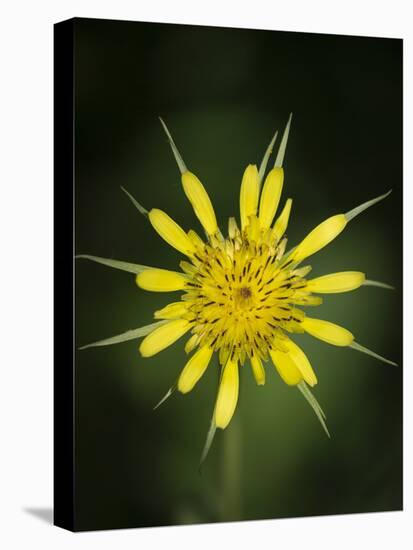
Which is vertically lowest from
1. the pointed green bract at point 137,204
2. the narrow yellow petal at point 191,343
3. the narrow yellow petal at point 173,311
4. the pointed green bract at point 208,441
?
the pointed green bract at point 208,441

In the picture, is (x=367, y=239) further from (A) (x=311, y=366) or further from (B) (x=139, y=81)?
(B) (x=139, y=81)

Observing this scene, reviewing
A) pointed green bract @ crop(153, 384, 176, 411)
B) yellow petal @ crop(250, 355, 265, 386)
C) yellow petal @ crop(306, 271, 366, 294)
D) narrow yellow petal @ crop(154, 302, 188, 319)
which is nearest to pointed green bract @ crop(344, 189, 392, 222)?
yellow petal @ crop(306, 271, 366, 294)

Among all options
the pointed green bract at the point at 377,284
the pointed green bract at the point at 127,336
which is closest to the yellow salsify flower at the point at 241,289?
the pointed green bract at the point at 127,336

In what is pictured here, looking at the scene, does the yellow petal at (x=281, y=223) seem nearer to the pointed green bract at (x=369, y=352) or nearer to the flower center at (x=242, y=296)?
the flower center at (x=242, y=296)

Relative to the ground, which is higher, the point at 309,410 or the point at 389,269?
the point at 389,269

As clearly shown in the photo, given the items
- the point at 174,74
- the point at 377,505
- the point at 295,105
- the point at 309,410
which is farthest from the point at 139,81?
the point at 377,505

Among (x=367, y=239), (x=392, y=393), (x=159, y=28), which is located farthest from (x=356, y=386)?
(x=159, y=28)

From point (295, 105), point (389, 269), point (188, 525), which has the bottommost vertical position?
point (188, 525)

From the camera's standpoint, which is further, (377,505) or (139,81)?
(377,505)

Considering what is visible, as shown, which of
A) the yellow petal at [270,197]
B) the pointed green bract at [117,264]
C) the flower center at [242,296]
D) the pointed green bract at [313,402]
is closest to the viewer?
the pointed green bract at [117,264]
